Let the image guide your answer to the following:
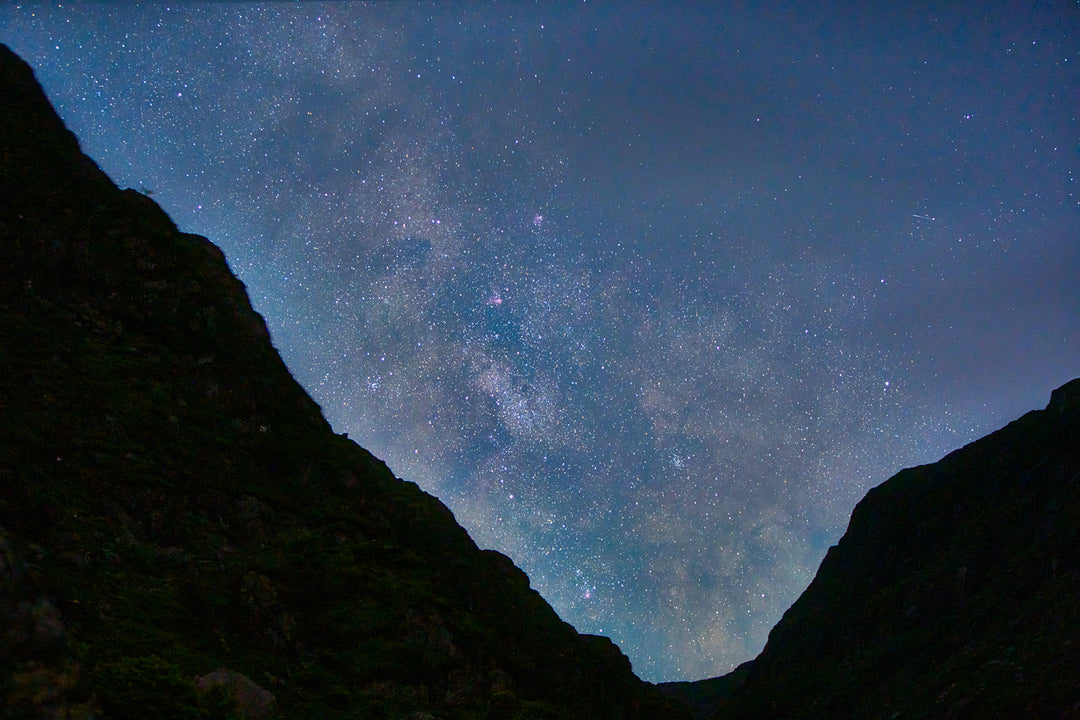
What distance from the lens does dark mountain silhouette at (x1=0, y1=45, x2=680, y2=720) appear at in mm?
9242

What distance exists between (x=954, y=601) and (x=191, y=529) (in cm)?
3675

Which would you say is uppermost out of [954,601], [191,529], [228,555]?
[191,529]

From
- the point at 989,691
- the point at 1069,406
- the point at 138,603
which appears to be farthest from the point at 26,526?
the point at 1069,406

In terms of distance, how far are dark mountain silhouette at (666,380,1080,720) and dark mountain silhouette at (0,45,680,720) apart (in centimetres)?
1113

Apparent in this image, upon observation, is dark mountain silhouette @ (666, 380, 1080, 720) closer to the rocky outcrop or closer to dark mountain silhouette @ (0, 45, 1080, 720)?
the rocky outcrop

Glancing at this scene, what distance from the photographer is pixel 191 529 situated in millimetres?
14258

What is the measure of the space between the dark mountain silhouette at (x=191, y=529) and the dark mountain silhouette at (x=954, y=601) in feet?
36.5

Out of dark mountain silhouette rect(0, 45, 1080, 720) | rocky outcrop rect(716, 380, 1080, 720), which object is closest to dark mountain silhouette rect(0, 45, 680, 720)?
dark mountain silhouette rect(0, 45, 1080, 720)

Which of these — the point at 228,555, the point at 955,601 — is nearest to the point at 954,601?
the point at 955,601

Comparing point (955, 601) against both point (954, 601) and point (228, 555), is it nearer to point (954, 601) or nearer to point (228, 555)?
point (954, 601)

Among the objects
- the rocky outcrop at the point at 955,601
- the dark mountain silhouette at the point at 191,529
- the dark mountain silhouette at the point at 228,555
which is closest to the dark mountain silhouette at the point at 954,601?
the rocky outcrop at the point at 955,601

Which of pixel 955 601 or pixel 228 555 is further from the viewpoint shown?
pixel 955 601

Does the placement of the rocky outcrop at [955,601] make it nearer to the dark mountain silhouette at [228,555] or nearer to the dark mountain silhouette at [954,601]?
the dark mountain silhouette at [954,601]

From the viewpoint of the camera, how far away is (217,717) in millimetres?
8414
